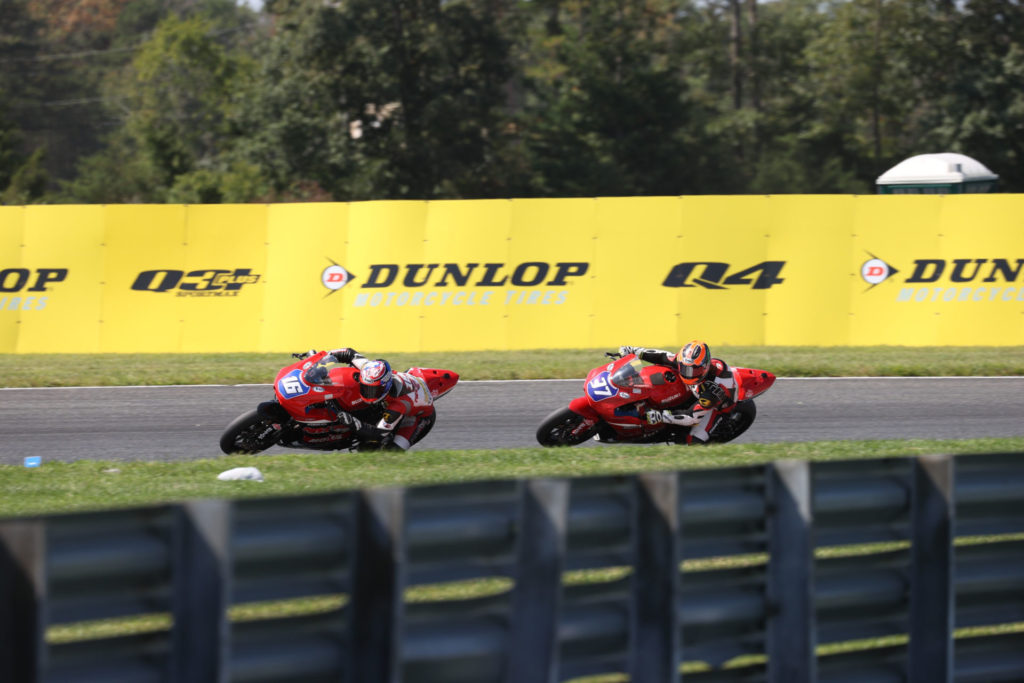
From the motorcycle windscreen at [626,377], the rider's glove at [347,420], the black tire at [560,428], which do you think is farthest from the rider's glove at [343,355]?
the motorcycle windscreen at [626,377]

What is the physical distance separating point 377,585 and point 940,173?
24.3 meters

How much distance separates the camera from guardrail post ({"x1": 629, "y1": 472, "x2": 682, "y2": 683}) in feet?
13.3

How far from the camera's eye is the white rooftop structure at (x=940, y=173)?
25.2 metres

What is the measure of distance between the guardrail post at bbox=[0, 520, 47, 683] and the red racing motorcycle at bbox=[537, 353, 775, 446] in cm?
802

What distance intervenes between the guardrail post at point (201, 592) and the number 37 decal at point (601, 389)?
769 cm

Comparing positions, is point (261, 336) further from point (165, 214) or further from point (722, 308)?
point (722, 308)

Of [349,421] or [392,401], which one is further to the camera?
[392,401]

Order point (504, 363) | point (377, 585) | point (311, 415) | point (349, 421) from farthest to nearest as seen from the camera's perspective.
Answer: point (504, 363), point (349, 421), point (311, 415), point (377, 585)

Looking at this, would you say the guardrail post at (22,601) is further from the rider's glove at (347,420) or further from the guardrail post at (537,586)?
the rider's glove at (347,420)

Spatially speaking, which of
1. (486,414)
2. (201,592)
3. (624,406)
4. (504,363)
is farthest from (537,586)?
(504,363)

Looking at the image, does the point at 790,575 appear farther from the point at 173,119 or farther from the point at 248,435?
the point at 173,119

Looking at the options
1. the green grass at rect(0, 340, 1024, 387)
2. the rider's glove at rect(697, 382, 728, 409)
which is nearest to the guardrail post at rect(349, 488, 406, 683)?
the rider's glove at rect(697, 382, 728, 409)

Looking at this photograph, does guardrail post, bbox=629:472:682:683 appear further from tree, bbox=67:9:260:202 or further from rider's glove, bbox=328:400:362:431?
tree, bbox=67:9:260:202

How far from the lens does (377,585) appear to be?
3.71 meters
